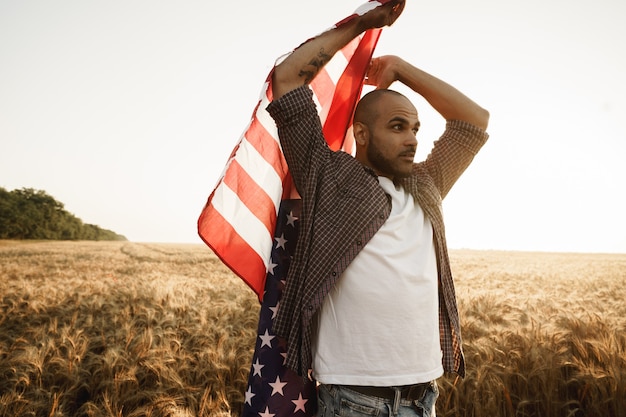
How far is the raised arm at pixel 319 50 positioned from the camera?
2.10 metres

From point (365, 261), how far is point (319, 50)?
117 centimetres

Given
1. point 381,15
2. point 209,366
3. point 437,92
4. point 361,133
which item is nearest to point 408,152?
point 361,133

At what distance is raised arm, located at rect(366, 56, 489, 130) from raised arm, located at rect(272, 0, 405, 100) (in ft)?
0.96

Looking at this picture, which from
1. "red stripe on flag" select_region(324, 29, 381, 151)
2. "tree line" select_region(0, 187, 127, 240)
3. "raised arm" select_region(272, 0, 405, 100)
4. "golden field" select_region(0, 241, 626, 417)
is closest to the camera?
"raised arm" select_region(272, 0, 405, 100)

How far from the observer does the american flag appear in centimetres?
217

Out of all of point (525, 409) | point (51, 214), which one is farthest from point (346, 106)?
point (51, 214)

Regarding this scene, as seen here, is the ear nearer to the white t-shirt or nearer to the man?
→ the man

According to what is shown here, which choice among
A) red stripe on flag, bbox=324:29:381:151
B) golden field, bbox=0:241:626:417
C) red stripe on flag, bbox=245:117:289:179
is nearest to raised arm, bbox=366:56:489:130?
red stripe on flag, bbox=324:29:381:151

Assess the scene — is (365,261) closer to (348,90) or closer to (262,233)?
(262,233)

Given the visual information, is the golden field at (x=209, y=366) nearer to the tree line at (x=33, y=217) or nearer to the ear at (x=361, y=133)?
the ear at (x=361, y=133)

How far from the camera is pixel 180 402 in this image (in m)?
3.11

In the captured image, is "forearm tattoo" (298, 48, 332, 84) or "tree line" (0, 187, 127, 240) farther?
"tree line" (0, 187, 127, 240)

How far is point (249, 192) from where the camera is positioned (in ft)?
7.71

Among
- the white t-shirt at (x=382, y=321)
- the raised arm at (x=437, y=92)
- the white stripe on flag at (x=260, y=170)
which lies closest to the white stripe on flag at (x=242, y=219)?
the white stripe on flag at (x=260, y=170)
